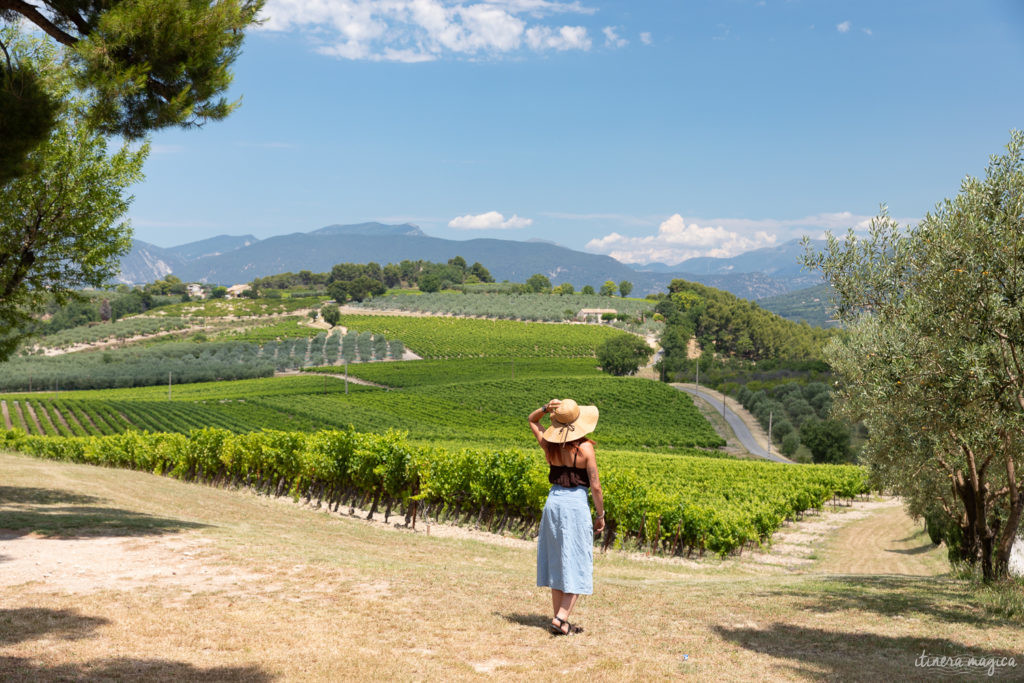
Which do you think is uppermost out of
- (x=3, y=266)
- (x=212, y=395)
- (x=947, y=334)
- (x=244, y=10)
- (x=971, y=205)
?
(x=244, y=10)

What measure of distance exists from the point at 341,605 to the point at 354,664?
1976 millimetres

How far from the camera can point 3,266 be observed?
12.3 metres

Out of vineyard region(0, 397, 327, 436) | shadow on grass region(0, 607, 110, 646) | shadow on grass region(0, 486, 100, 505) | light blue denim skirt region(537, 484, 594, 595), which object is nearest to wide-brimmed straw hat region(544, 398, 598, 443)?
light blue denim skirt region(537, 484, 594, 595)

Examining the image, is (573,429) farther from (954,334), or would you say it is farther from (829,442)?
(829,442)

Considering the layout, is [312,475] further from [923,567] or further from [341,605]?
[923,567]

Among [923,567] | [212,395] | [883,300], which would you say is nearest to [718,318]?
[212,395]

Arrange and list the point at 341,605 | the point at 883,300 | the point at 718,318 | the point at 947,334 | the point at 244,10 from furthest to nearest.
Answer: the point at 718,318
the point at 883,300
the point at 244,10
the point at 947,334
the point at 341,605

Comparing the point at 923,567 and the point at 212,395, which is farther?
the point at 212,395

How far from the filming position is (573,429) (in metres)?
7.20

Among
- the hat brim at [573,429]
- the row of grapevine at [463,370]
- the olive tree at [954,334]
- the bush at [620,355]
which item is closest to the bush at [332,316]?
the row of grapevine at [463,370]

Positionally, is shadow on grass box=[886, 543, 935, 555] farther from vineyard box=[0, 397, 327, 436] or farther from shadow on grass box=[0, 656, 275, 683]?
Answer: vineyard box=[0, 397, 327, 436]

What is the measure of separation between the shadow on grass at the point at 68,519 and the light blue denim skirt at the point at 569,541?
829cm

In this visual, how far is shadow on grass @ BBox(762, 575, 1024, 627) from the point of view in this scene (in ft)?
28.9

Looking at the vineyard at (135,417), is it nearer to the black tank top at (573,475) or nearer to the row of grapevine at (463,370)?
the row of grapevine at (463,370)
